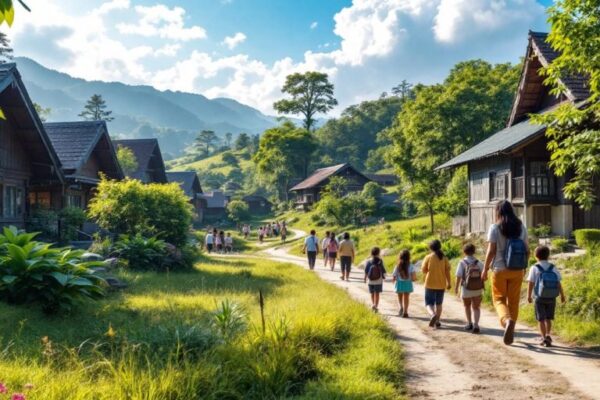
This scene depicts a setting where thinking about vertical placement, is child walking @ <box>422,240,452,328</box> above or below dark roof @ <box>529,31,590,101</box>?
below

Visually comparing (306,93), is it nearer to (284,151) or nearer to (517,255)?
(284,151)

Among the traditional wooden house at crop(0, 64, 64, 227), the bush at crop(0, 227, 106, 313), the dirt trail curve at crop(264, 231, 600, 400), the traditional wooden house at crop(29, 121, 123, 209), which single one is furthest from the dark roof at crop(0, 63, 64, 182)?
the dirt trail curve at crop(264, 231, 600, 400)

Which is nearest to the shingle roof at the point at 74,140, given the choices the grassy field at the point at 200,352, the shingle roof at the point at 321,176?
the grassy field at the point at 200,352

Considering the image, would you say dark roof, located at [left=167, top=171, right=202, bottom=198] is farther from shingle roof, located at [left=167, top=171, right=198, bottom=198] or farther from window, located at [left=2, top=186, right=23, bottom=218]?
window, located at [left=2, top=186, right=23, bottom=218]

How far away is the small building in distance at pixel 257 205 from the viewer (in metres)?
77.5

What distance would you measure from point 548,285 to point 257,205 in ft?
234

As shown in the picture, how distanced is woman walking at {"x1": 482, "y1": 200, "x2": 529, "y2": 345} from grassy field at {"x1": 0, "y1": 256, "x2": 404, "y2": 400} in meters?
1.82

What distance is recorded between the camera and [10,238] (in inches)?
400

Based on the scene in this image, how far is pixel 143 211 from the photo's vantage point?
1995cm

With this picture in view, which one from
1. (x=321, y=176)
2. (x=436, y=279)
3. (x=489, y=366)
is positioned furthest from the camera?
(x=321, y=176)

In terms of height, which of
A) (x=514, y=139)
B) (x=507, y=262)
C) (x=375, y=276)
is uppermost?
(x=514, y=139)

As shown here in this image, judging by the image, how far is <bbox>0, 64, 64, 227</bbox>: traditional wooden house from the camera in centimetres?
1692

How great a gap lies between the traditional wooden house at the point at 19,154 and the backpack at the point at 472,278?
14.9 metres

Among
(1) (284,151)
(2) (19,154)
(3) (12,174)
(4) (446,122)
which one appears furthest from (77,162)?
(1) (284,151)
